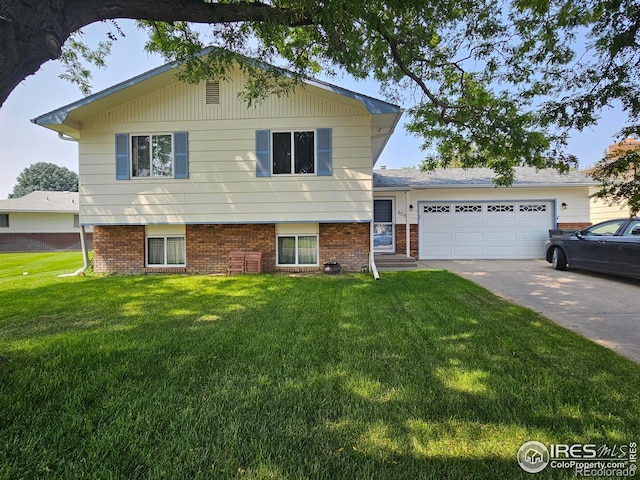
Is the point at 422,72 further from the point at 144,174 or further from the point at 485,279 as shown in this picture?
the point at 144,174

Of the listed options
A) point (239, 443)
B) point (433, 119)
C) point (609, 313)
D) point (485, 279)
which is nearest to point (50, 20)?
point (239, 443)

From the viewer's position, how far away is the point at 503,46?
5730 mm

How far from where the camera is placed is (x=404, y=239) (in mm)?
11992

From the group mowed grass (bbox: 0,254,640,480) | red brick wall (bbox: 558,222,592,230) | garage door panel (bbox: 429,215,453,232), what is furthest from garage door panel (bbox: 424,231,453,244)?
mowed grass (bbox: 0,254,640,480)

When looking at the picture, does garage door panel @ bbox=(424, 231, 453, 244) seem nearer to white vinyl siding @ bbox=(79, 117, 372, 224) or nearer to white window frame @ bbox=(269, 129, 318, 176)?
white vinyl siding @ bbox=(79, 117, 372, 224)

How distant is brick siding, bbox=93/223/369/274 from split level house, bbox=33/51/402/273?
542 mm

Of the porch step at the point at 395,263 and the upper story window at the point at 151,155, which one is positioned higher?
the upper story window at the point at 151,155

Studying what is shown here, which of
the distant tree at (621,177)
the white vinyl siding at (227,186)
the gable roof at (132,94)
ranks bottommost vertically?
the distant tree at (621,177)

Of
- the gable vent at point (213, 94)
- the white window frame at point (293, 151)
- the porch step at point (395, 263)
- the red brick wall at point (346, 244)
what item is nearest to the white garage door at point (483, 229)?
the porch step at point (395, 263)

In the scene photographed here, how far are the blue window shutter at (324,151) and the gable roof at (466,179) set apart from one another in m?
3.46

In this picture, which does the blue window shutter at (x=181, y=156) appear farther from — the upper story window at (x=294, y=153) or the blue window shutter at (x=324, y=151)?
the blue window shutter at (x=324, y=151)

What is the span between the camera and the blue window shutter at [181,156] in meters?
8.85

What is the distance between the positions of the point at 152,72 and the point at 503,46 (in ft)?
26.2

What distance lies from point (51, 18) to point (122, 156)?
6.97m
